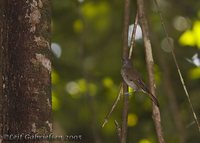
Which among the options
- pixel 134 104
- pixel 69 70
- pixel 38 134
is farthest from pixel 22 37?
pixel 134 104

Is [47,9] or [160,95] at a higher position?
[47,9]

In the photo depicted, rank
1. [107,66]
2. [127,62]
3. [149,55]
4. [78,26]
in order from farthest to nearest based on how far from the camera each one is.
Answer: [78,26] → [107,66] → [127,62] → [149,55]

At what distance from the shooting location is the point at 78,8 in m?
4.57

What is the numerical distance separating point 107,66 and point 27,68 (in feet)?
9.01

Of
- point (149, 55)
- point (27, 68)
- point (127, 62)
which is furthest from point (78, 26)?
point (27, 68)

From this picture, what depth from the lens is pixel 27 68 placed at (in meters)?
2.34

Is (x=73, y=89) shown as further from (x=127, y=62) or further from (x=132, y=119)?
(x=127, y=62)

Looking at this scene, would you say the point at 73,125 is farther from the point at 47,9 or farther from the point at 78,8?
the point at 47,9

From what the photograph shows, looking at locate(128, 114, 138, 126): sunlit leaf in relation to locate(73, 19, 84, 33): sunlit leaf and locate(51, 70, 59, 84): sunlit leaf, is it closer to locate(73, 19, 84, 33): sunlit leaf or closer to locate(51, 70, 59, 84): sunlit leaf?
locate(51, 70, 59, 84): sunlit leaf

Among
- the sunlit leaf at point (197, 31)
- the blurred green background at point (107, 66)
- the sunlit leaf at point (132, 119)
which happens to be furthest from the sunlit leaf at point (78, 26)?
the sunlit leaf at point (197, 31)

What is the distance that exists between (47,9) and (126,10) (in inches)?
23.1

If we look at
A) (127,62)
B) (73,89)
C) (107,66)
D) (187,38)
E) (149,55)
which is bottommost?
(73,89)

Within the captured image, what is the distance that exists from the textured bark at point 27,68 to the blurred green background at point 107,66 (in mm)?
2164

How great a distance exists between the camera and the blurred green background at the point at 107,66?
482cm
